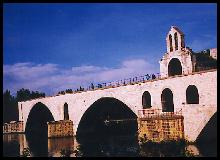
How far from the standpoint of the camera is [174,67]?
4228 cm

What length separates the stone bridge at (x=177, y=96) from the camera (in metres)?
28.9

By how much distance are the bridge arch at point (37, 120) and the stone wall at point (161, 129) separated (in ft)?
125

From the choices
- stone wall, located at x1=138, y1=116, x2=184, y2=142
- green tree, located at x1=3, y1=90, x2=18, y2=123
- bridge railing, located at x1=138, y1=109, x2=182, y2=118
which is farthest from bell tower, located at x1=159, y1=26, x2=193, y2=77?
green tree, located at x1=3, y1=90, x2=18, y2=123

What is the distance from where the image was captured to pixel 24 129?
70.9 meters

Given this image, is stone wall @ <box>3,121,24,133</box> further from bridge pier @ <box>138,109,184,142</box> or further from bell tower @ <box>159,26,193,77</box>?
bridge pier @ <box>138,109,184,142</box>

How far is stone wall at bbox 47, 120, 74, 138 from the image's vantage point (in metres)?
52.1

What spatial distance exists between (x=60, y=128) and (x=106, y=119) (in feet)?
25.1

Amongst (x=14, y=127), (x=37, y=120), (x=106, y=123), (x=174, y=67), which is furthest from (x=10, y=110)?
(x=174, y=67)

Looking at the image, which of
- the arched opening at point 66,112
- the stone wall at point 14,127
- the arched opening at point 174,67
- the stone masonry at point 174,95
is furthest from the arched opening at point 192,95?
the stone wall at point 14,127

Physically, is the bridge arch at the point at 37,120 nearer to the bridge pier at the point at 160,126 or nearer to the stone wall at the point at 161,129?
the bridge pier at the point at 160,126

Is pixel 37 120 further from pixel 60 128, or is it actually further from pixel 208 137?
pixel 208 137

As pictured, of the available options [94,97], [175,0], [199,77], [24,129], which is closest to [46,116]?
[24,129]

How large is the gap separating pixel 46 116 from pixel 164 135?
4532cm

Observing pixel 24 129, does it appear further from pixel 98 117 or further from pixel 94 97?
pixel 94 97
